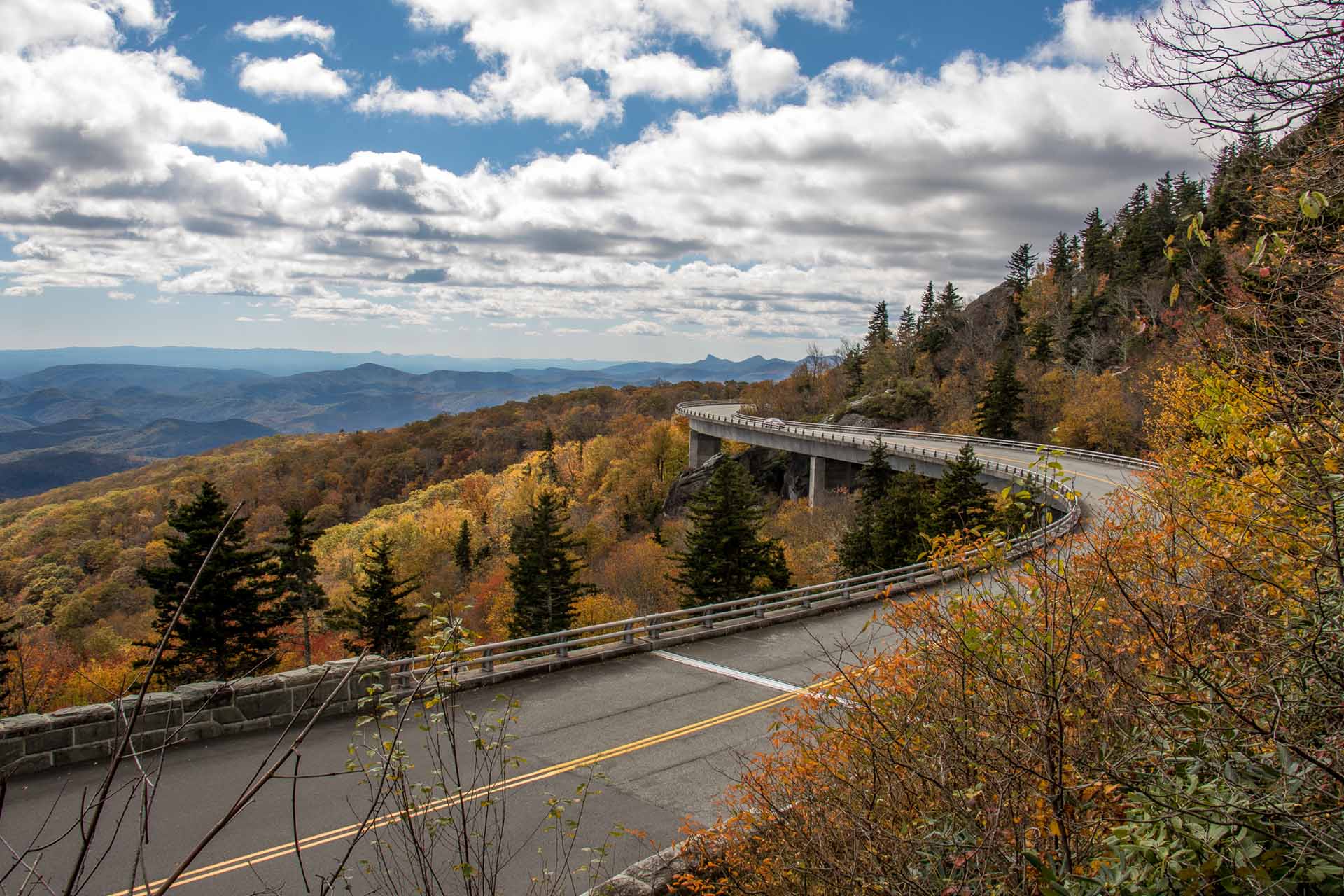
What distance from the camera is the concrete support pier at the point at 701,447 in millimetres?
86875

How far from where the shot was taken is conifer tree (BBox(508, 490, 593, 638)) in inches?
1501

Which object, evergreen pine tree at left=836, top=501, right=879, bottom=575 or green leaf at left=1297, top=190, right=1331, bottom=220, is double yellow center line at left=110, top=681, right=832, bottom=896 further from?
evergreen pine tree at left=836, top=501, right=879, bottom=575

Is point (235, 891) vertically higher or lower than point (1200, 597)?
lower

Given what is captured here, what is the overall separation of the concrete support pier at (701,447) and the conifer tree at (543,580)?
156 feet

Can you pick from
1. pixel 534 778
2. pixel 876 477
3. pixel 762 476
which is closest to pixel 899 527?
pixel 876 477

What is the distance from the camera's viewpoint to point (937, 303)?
10106 centimetres

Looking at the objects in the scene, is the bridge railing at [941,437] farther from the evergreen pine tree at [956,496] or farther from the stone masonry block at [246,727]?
the stone masonry block at [246,727]

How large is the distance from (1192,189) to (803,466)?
5246cm

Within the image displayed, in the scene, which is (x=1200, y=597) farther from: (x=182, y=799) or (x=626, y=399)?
(x=626, y=399)

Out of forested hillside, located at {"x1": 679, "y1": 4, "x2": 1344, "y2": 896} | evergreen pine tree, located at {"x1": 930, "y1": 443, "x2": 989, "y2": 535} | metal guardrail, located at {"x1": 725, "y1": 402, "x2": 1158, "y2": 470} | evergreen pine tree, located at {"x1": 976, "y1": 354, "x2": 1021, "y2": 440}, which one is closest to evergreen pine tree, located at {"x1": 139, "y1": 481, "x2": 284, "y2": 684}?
forested hillside, located at {"x1": 679, "y1": 4, "x2": 1344, "y2": 896}

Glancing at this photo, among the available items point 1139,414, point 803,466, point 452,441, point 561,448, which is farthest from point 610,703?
point 452,441

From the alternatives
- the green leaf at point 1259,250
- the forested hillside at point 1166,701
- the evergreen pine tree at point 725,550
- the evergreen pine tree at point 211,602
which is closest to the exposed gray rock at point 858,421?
the evergreen pine tree at point 725,550

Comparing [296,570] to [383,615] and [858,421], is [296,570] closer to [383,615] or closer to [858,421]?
[383,615]

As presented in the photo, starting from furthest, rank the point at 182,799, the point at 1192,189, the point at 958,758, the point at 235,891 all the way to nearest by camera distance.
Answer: the point at 1192,189 < the point at 182,799 < the point at 235,891 < the point at 958,758
